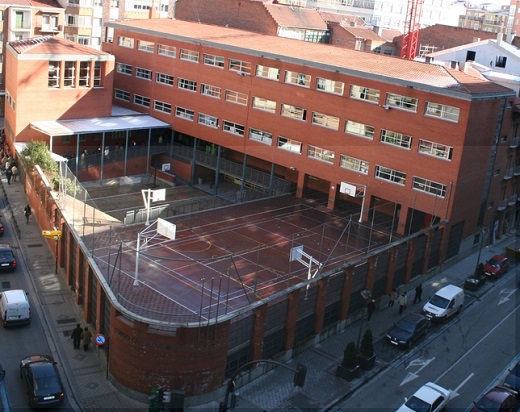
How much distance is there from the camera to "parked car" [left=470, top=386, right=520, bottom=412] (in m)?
29.5

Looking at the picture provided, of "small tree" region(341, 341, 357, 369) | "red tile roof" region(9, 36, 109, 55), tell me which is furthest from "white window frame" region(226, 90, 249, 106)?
"small tree" region(341, 341, 357, 369)

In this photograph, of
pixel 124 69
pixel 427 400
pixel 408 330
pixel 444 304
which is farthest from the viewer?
pixel 124 69

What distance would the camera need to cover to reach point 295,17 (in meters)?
81.3

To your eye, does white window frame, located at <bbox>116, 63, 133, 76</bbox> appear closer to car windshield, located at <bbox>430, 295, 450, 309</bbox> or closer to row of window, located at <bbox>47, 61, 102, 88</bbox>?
row of window, located at <bbox>47, 61, 102, 88</bbox>

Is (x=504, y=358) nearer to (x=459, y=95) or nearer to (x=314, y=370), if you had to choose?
(x=314, y=370)

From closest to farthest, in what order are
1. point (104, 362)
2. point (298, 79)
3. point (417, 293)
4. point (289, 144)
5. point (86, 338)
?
1. point (104, 362)
2. point (86, 338)
3. point (417, 293)
4. point (298, 79)
5. point (289, 144)

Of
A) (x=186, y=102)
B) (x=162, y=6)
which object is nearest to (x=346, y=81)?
(x=186, y=102)

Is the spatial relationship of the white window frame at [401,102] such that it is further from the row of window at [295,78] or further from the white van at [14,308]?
the white van at [14,308]

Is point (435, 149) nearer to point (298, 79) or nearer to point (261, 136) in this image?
point (298, 79)

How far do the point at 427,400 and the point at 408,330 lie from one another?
686 centimetres

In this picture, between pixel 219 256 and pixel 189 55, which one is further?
pixel 189 55

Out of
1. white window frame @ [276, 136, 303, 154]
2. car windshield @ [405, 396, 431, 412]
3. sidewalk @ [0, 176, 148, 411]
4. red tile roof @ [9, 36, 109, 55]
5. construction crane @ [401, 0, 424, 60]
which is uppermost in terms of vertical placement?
construction crane @ [401, 0, 424, 60]

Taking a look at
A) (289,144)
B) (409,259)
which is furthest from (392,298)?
(289,144)

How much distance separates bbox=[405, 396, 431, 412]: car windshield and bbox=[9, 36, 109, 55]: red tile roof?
4001 cm
